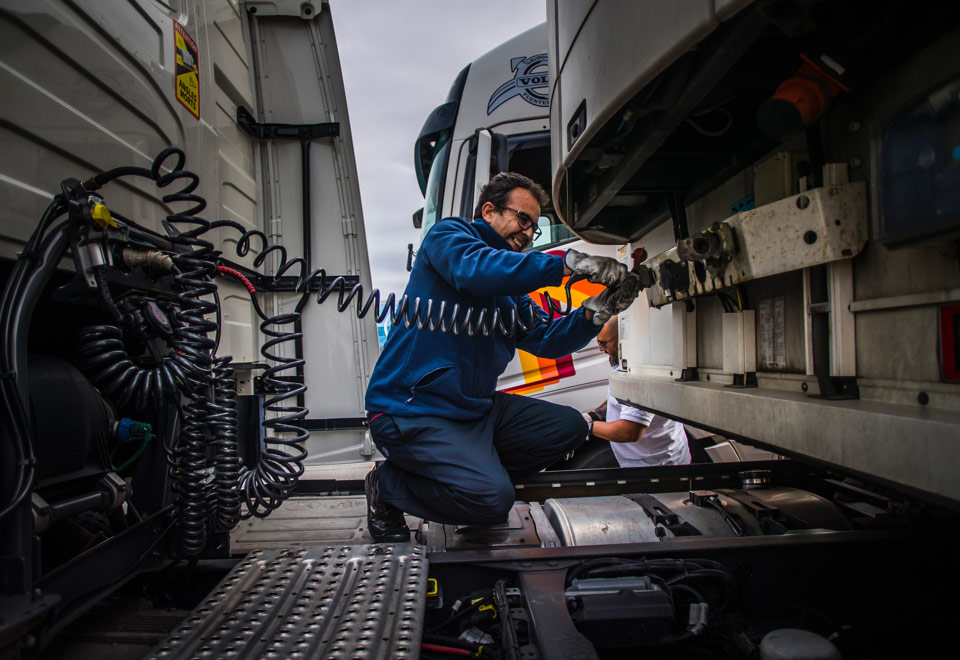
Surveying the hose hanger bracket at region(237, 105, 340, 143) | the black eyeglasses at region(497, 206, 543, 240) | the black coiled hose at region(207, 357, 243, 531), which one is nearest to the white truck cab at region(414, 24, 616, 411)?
the hose hanger bracket at region(237, 105, 340, 143)

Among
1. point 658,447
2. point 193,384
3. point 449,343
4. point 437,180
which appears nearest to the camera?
point 193,384

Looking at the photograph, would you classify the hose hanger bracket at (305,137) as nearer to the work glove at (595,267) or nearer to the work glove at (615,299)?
the work glove at (615,299)

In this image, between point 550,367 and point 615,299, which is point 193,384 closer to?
point 615,299

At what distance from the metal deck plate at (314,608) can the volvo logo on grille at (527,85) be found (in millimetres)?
3075

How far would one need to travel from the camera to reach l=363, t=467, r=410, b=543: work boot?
2010 mm

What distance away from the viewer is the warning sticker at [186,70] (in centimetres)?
206

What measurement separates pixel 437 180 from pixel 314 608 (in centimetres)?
307

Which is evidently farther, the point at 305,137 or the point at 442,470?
the point at 305,137

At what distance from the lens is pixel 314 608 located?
1.44 metres

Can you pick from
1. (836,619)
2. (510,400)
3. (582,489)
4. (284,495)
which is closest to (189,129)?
(284,495)

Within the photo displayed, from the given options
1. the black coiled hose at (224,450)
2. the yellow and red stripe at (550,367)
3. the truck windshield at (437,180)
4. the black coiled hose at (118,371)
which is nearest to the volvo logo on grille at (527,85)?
the truck windshield at (437,180)

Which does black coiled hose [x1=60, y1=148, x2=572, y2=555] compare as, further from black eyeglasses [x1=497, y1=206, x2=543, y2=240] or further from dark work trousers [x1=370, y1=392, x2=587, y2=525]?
black eyeglasses [x1=497, y1=206, x2=543, y2=240]

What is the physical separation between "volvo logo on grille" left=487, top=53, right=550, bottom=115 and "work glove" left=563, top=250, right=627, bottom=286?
2.30 meters

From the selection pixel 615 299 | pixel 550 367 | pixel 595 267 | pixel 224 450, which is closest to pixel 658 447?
pixel 550 367
